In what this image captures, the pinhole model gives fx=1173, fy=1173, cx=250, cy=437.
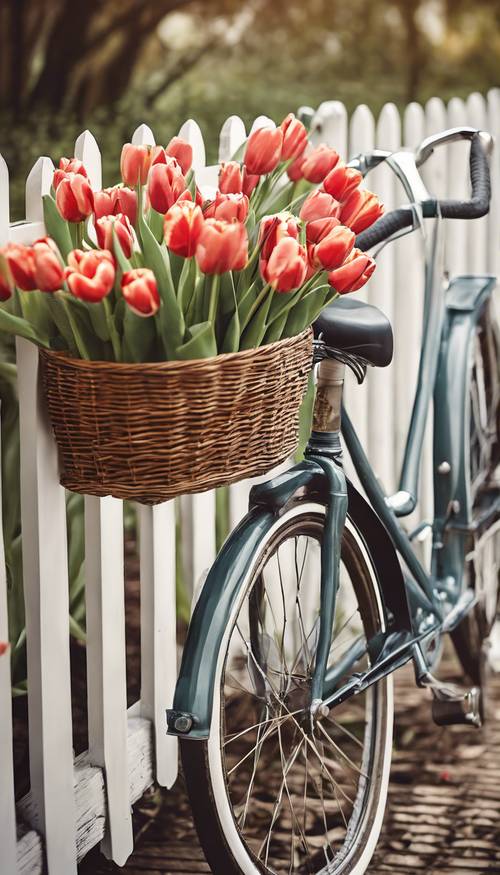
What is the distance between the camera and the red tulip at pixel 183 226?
1.59 metres

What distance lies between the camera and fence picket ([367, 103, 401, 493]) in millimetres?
3338

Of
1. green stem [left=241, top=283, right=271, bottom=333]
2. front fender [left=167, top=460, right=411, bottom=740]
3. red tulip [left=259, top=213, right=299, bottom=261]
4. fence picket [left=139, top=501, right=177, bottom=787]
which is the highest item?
red tulip [left=259, top=213, right=299, bottom=261]

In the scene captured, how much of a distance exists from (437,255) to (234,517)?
81 cm

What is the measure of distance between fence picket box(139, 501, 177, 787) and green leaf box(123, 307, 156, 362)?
0.88 metres

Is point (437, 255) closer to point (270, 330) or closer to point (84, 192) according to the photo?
point (270, 330)

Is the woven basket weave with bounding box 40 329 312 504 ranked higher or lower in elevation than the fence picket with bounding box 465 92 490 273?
lower

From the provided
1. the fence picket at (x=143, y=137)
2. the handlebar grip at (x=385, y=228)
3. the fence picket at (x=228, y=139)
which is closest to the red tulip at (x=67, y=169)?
the fence picket at (x=143, y=137)

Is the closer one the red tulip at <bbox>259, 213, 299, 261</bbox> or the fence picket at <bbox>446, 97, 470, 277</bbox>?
the red tulip at <bbox>259, 213, 299, 261</bbox>

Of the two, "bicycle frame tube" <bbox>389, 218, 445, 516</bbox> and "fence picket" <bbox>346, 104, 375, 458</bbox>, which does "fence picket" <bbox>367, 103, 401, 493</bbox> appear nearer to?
"fence picket" <bbox>346, 104, 375, 458</bbox>

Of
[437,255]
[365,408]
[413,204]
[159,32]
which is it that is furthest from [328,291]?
[159,32]

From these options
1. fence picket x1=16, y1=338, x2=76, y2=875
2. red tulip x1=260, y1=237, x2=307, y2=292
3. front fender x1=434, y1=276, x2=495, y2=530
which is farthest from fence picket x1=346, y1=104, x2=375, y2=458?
red tulip x1=260, y1=237, x2=307, y2=292

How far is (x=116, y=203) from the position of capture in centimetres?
179

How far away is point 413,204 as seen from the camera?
2406 millimetres

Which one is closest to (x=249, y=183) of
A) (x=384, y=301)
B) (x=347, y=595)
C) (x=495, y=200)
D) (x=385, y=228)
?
(x=385, y=228)
